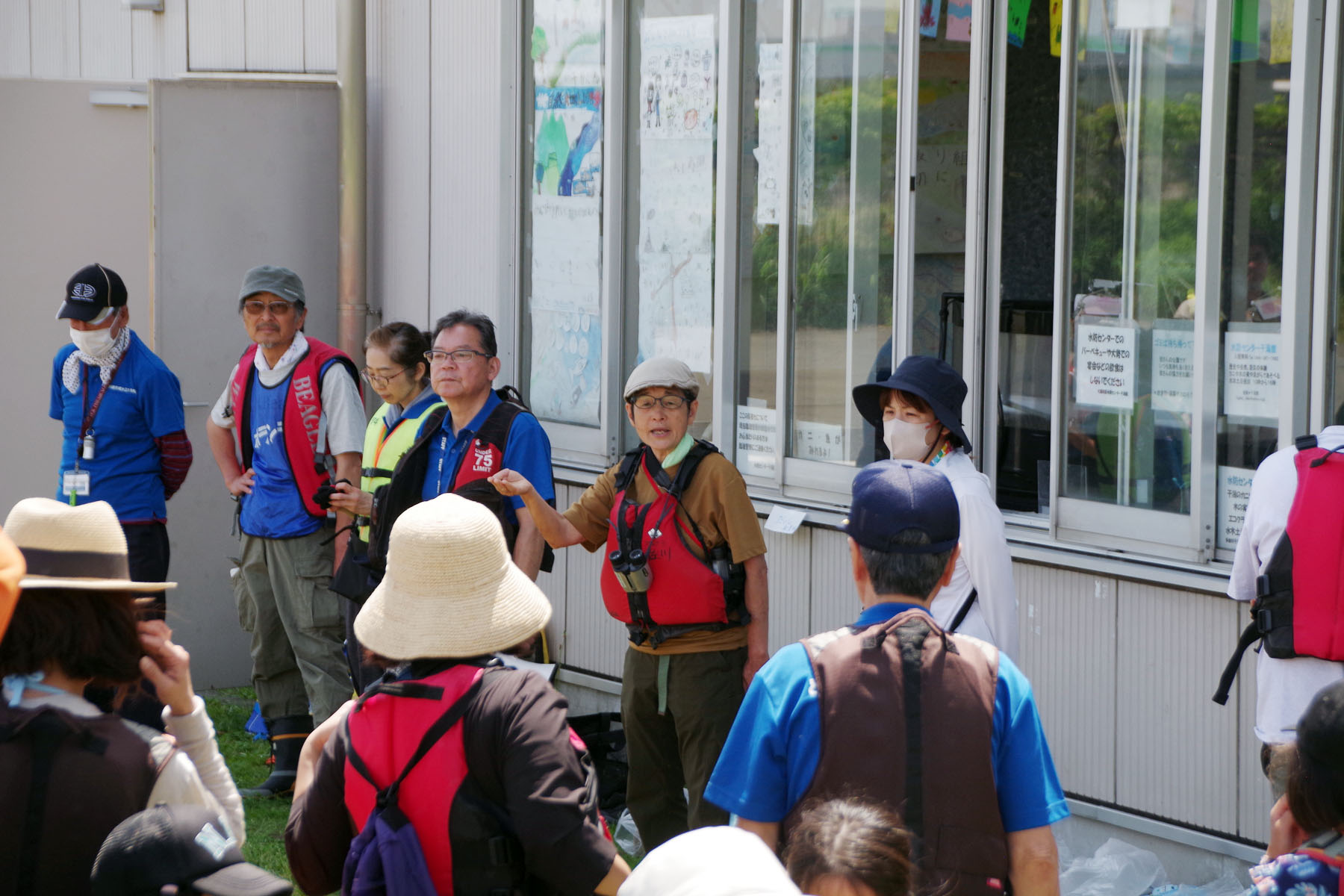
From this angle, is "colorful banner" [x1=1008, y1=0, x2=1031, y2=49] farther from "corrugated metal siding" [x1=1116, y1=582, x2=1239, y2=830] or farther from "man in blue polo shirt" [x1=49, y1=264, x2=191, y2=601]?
"man in blue polo shirt" [x1=49, y1=264, x2=191, y2=601]

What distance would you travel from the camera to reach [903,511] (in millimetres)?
2564

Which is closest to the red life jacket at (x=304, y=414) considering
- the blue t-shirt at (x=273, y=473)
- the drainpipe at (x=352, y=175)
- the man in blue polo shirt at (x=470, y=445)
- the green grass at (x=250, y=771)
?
the blue t-shirt at (x=273, y=473)

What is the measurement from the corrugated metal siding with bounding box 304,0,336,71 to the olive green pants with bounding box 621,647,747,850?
186 inches

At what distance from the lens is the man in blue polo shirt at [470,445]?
5148mm

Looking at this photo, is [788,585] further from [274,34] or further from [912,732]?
[274,34]

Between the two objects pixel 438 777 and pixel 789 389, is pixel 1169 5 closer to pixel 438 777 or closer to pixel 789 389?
pixel 789 389

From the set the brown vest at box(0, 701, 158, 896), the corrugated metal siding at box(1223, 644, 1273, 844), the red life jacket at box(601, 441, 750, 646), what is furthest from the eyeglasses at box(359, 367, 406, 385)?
the brown vest at box(0, 701, 158, 896)

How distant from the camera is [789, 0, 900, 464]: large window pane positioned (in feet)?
19.2

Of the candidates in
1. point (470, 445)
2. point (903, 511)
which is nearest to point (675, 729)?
point (470, 445)

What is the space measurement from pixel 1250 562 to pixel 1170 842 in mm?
1245

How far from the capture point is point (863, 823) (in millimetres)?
2057

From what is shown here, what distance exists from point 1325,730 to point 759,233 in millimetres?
4211

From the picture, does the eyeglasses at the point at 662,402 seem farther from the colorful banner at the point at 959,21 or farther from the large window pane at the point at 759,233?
the colorful banner at the point at 959,21

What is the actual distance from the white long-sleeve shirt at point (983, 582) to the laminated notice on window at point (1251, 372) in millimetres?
1395
